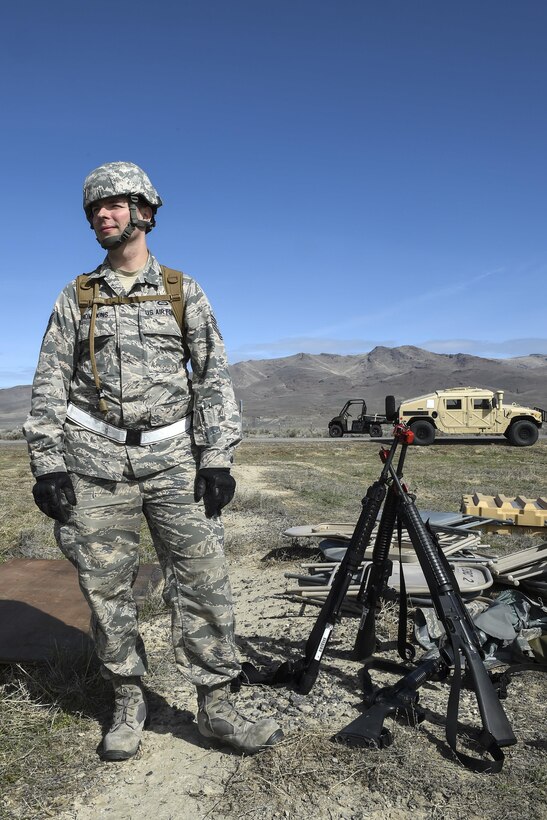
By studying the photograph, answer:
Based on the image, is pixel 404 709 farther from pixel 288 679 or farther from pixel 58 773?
pixel 58 773

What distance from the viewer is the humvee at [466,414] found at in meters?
20.2

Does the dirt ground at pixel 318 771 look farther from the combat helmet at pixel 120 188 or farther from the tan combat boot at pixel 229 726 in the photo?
the combat helmet at pixel 120 188

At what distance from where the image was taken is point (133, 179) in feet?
8.57

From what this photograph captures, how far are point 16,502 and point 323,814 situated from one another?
7.70m

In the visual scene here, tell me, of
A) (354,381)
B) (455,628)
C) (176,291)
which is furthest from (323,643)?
(354,381)

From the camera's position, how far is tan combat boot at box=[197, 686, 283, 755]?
2.58m

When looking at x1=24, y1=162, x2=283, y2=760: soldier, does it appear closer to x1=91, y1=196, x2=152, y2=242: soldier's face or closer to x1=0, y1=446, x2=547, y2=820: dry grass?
x1=91, y1=196, x2=152, y2=242: soldier's face

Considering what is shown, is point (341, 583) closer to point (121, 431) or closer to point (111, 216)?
point (121, 431)

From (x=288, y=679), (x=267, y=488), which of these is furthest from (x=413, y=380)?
(x=288, y=679)

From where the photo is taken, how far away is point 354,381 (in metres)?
112

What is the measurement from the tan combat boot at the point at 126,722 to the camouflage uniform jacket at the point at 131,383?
0.92 meters

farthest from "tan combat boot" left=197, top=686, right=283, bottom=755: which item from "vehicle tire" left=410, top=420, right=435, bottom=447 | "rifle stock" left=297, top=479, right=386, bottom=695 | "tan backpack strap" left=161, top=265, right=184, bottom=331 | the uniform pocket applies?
"vehicle tire" left=410, top=420, right=435, bottom=447

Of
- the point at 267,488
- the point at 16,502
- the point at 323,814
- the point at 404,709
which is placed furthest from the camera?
the point at 267,488

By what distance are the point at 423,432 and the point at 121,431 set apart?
1831cm
